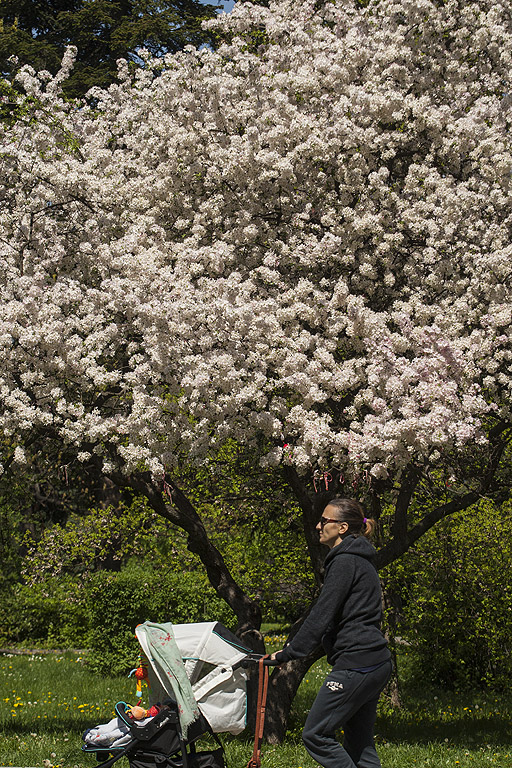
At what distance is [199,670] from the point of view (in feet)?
17.9

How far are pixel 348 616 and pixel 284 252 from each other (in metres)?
4.28

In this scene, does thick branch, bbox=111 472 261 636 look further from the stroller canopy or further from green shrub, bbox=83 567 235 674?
green shrub, bbox=83 567 235 674

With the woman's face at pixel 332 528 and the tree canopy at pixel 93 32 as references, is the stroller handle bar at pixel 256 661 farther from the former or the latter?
the tree canopy at pixel 93 32

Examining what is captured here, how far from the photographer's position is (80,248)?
7766 mm

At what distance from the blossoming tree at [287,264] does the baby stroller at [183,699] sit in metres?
1.67

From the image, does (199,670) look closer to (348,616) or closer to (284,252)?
(348,616)

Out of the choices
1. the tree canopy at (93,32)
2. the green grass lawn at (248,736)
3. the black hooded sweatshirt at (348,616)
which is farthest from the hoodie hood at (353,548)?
the tree canopy at (93,32)

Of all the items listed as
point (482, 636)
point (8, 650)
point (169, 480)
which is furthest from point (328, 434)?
point (8, 650)

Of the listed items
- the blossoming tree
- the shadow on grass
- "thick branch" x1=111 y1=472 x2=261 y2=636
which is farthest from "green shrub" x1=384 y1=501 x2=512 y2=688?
"thick branch" x1=111 y1=472 x2=261 y2=636

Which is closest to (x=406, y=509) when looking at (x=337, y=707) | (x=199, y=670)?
(x=199, y=670)

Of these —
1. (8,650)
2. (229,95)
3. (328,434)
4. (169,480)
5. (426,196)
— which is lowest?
(8,650)

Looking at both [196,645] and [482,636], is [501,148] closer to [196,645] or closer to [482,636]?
[196,645]

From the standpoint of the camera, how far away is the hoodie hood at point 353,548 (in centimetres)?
453

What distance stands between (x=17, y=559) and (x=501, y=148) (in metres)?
13.8
